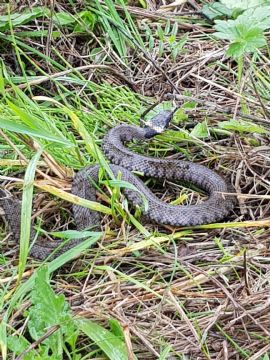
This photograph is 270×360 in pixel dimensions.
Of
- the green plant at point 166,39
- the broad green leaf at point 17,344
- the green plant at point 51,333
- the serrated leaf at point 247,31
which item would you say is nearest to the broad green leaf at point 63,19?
the green plant at point 166,39

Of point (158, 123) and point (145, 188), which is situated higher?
point (158, 123)

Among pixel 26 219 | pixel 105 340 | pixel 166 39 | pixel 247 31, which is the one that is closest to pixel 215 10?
pixel 166 39

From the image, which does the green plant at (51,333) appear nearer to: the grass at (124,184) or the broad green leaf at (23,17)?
the grass at (124,184)

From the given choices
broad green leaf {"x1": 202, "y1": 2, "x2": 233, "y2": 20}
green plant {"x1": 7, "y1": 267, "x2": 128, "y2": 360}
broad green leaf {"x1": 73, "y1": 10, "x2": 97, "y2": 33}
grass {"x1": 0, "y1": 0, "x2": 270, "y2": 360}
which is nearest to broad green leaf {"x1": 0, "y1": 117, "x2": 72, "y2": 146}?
grass {"x1": 0, "y1": 0, "x2": 270, "y2": 360}

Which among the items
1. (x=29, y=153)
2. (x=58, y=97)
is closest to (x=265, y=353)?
(x=29, y=153)

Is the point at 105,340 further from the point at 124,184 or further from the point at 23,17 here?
the point at 23,17

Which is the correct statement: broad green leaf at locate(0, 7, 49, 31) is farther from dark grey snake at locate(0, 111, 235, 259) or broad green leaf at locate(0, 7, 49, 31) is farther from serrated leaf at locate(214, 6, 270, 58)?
serrated leaf at locate(214, 6, 270, 58)

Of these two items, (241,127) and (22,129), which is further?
(241,127)

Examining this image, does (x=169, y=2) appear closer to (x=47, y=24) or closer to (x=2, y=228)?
(x=47, y=24)
